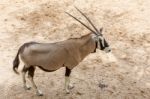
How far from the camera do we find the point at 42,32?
1052 centimetres

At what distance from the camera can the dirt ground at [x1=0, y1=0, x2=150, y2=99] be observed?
8.56m

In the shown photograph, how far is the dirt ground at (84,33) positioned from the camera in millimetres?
8562

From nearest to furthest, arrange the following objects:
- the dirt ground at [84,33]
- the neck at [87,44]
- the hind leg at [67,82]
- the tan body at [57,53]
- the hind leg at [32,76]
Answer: the tan body at [57,53] < the neck at [87,44] < the hind leg at [32,76] < the hind leg at [67,82] < the dirt ground at [84,33]

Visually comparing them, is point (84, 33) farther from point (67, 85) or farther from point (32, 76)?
point (32, 76)

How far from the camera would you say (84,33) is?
10414mm

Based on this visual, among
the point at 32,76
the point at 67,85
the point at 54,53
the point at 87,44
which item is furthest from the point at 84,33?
the point at 54,53

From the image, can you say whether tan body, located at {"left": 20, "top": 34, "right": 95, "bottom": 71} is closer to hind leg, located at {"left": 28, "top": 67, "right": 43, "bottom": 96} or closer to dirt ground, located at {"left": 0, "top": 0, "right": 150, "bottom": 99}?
hind leg, located at {"left": 28, "top": 67, "right": 43, "bottom": 96}

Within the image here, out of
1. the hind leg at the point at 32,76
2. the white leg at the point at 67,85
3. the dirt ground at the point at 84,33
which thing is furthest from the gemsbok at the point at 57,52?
the dirt ground at the point at 84,33

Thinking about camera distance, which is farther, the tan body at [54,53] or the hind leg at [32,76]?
the hind leg at [32,76]

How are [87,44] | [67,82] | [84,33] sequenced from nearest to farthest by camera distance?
[87,44] < [67,82] < [84,33]

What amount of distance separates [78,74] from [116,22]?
243cm

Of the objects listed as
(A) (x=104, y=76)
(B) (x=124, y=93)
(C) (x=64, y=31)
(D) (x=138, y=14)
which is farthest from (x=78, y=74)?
(D) (x=138, y=14)

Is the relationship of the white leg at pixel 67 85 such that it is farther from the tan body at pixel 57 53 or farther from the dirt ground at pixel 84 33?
the tan body at pixel 57 53

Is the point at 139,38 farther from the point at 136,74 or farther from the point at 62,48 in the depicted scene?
the point at 62,48
